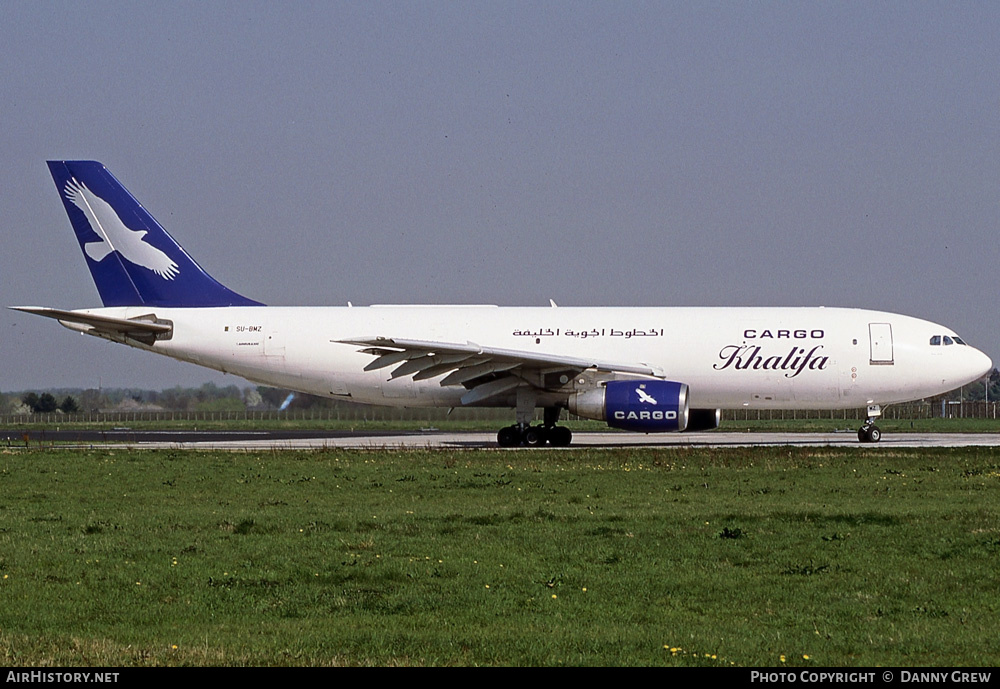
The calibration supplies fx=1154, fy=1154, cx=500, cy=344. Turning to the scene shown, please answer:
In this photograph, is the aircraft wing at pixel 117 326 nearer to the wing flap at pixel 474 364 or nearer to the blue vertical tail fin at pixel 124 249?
the blue vertical tail fin at pixel 124 249

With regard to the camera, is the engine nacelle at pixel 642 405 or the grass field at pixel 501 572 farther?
the engine nacelle at pixel 642 405

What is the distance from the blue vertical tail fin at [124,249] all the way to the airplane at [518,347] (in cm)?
4

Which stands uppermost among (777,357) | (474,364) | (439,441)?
(777,357)

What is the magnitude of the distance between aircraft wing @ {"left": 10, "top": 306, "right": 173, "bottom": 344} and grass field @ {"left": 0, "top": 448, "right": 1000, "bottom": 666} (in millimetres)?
13132

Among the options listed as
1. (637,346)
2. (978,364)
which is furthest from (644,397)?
(978,364)

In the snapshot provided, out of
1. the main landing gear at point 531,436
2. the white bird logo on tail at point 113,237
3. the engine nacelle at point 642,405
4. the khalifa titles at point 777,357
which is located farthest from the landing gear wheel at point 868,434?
the white bird logo on tail at point 113,237

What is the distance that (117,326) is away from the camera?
33000mm

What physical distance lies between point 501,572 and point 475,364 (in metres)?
19.9

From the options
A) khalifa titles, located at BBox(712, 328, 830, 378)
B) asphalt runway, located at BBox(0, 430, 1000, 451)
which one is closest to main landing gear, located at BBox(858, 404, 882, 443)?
asphalt runway, located at BBox(0, 430, 1000, 451)

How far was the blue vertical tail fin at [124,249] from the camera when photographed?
33969 millimetres

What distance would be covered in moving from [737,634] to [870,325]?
24929 millimetres

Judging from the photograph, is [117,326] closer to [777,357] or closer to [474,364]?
[474,364]
